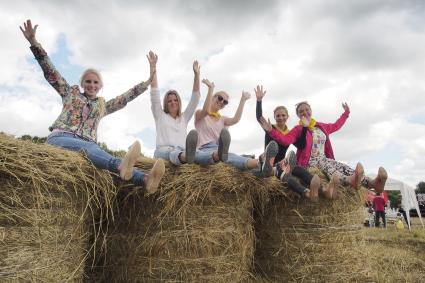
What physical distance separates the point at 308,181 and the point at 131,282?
7.27 feet

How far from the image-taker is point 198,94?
540cm

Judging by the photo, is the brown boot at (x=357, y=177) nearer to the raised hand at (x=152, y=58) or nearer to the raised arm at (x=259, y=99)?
the raised arm at (x=259, y=99)

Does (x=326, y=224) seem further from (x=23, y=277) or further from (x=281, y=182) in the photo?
(x=23, y=277)

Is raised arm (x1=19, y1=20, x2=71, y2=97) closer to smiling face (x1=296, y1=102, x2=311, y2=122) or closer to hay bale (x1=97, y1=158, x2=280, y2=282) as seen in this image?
hay bale (x1=97, y1=158, x2=280, y2=282)

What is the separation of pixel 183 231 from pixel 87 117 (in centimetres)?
167

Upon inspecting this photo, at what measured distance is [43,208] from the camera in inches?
117

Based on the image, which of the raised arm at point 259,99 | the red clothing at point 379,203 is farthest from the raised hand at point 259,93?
the red clothing at point 379,203

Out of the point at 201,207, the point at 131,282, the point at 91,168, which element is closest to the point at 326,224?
the point at 201,207

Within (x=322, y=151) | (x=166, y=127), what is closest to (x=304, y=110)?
(x=322, y=151)

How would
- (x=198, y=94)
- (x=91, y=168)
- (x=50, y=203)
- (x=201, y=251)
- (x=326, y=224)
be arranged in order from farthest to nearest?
(x=198, y=94) < (x=326, y=224) < (x=201, y=251) < (x=91, y=168) < (x=50, y=203)

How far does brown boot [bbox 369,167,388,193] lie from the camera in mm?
4277

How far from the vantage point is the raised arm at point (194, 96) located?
536 centimetres

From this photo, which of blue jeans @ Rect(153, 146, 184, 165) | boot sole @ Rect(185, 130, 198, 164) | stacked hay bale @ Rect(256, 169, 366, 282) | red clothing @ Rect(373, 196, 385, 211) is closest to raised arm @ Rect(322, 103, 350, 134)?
stacked hay bale @ Rect(256, 169, 366, 282)

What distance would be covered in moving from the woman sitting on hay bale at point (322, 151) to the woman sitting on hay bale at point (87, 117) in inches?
83.9
